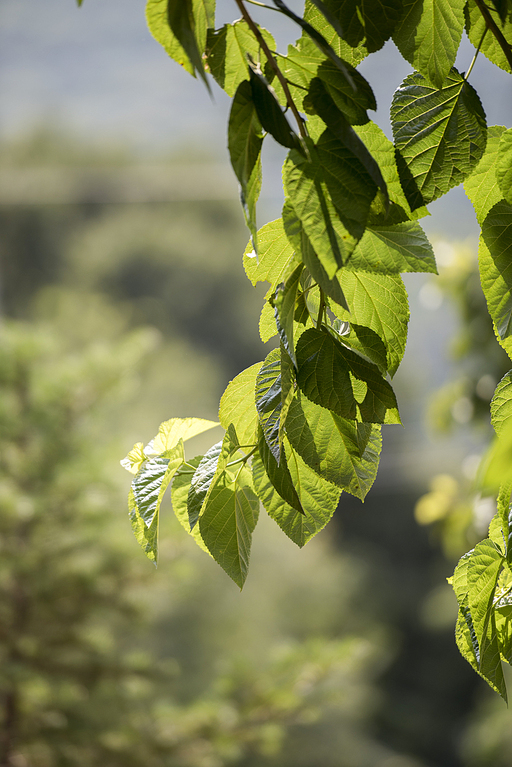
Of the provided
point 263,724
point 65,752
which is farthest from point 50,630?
point 263,724

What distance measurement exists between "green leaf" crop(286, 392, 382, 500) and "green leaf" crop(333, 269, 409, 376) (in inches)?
0.7

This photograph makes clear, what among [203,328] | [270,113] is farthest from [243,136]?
[203,328]

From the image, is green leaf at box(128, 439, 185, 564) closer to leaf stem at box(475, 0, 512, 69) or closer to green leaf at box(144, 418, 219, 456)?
green leaf at box(144, 418, 219, 456)

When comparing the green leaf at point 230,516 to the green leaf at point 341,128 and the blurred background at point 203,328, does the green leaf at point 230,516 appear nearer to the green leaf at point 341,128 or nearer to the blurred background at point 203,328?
the green leaf at point 341,128

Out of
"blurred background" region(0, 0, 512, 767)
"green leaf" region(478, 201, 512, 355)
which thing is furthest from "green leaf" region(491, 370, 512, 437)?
"blurred background" region(0, 0, 512, 767)

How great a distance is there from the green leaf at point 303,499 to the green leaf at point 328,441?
0.01 metres

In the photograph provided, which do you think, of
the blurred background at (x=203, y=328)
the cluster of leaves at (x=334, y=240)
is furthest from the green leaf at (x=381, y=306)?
the blurred background at (x=203, y=328)

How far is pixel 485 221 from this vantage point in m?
0.14

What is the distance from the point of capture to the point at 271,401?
0.13 metres

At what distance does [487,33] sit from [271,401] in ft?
0.33

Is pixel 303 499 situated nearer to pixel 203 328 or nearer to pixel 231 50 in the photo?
pixel 231 50

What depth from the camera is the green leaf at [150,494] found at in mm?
144

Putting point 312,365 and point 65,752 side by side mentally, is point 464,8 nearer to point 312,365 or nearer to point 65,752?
point 312,365

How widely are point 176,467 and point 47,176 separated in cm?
176
